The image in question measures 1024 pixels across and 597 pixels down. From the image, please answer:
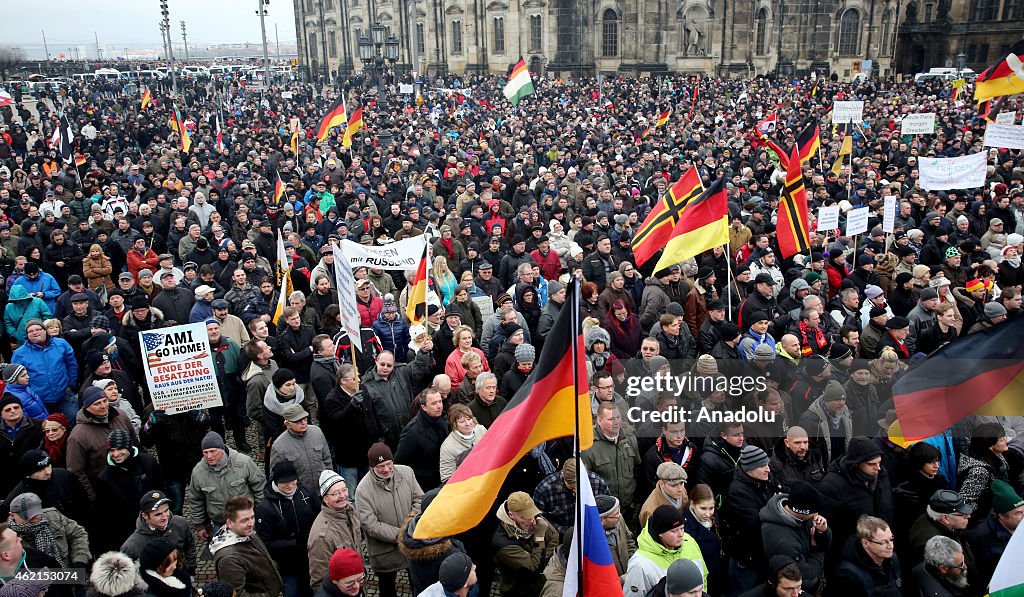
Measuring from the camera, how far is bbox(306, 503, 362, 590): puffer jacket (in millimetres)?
5078

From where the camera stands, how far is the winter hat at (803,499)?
15.9ft

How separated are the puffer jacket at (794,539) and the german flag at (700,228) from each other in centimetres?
415

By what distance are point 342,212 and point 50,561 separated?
1063 cm

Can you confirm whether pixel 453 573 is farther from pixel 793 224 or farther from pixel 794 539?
pixel 793 224

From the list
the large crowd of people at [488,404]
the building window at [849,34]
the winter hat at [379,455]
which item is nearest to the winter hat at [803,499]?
the large crowd of people at [488,404]

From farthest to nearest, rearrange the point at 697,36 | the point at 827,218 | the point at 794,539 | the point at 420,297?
the point at 697,36
the point at 827,218
the point at 420,297
the point at 794,539

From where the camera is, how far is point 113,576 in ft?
13.7

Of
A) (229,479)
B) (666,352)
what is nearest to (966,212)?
(666,352)

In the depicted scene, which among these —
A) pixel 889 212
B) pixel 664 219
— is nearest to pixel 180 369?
pixel 664 219

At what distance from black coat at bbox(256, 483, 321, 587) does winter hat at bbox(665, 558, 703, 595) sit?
8.25ft

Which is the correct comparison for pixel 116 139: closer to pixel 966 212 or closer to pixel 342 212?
pixel 342 212

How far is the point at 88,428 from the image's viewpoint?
6.07 m

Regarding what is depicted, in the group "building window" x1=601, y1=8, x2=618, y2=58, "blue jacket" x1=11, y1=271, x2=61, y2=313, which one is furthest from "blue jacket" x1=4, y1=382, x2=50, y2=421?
"building window" x1=601, y1=8, x2=618, y2=58

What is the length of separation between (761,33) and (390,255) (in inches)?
1856
